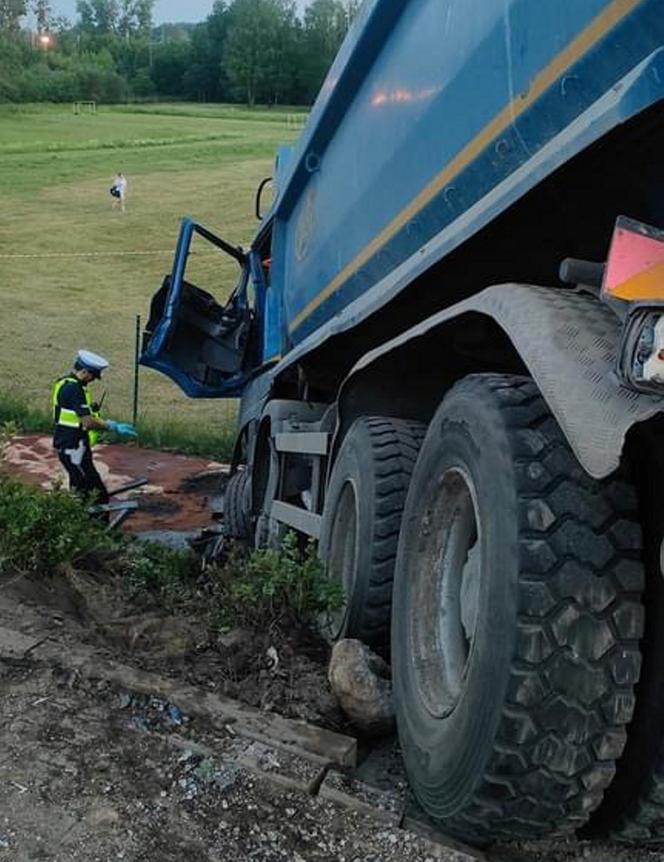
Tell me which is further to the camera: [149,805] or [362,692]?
[362,692]

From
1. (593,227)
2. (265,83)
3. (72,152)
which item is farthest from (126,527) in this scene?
(72,152)

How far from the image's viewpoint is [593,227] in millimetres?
2529

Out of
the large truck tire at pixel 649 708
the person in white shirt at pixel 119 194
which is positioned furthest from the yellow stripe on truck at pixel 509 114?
the person in white shirt at pixel 119 194

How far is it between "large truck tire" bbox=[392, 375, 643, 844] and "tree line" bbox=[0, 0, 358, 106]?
91.6ft

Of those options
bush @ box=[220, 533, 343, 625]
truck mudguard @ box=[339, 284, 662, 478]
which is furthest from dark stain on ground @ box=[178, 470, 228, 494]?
truck mudguard @ box=[339, 284, 662, 478]

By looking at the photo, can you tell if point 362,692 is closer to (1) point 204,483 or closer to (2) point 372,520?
(2) point 372,520

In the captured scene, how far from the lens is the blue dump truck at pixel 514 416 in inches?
80.7

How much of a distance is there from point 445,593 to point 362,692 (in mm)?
384

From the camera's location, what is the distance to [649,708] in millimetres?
2158

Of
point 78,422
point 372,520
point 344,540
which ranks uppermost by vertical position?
Answer: point 372,520

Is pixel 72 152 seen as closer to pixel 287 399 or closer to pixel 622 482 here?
pixel 287 399

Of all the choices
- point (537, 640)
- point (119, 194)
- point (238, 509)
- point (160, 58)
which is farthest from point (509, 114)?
point (160, 58)

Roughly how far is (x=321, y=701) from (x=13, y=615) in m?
1.28

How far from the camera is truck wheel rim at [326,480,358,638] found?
147 inches
